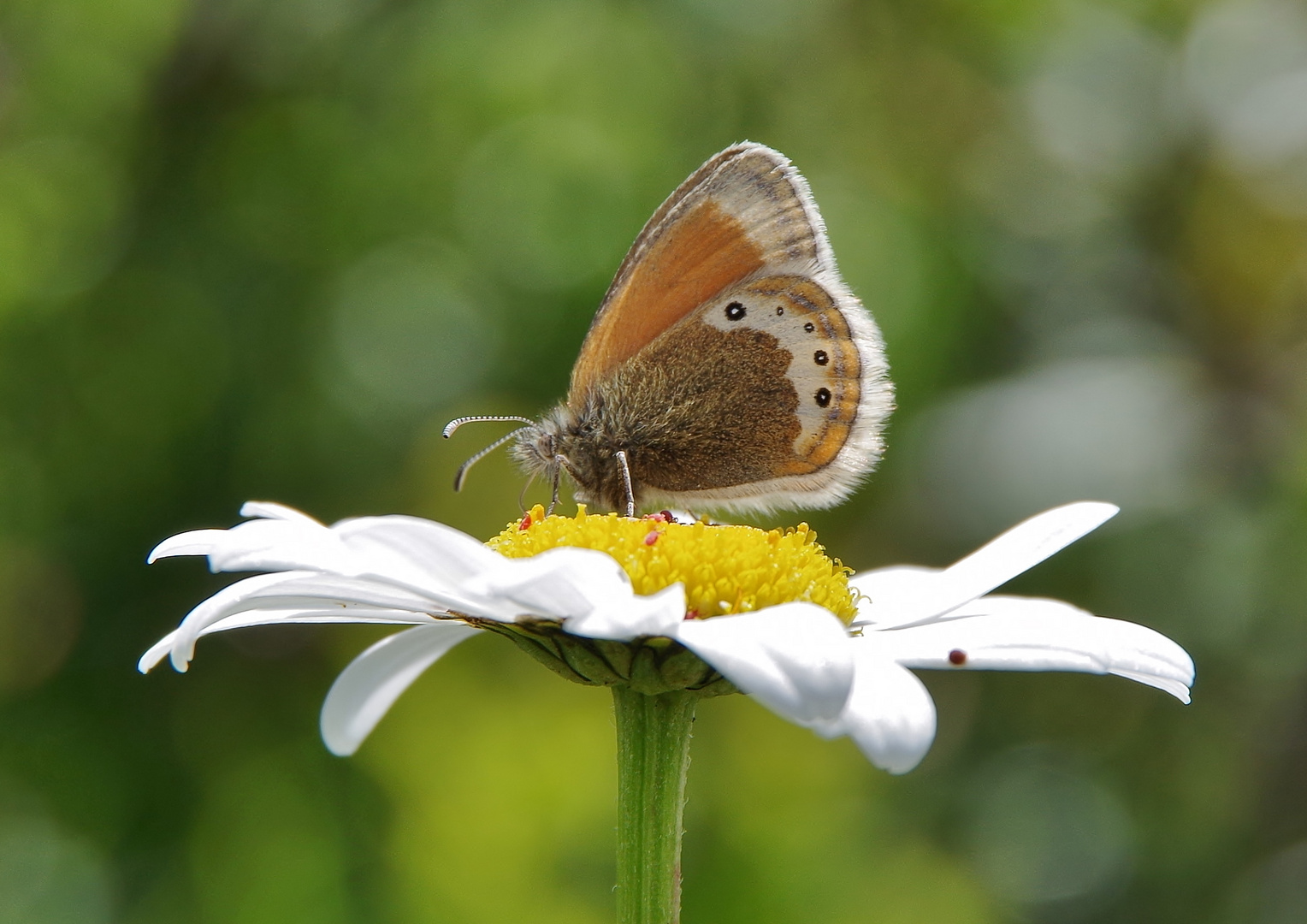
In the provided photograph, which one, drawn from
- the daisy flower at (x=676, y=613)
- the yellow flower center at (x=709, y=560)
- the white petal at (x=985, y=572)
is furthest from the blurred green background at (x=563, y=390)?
the yellow flower center at (x=709, y=560)

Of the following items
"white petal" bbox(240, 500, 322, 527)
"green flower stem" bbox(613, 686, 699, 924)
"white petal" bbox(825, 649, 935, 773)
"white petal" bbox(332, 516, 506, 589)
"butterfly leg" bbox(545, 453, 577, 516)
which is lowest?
"green flower stem" bbox(613, 686, 699, 924)

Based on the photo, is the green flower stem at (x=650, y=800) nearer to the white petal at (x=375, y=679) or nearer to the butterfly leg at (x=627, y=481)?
the white petal at (x=375, y=679)

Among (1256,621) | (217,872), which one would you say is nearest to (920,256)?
(1256,621)

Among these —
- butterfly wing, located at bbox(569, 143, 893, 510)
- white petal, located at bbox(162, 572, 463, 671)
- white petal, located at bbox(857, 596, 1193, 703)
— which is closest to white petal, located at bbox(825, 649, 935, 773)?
white petal, located at bbox(857, 596, 1193, 703)

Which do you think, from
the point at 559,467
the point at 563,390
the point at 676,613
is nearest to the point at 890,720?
the point at 676,613

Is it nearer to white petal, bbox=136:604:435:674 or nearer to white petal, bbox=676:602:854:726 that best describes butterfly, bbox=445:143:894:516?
white petal, bbox=136:604:435:674

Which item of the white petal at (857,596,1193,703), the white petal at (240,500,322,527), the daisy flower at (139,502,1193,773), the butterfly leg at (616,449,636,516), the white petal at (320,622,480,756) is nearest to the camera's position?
the daisy flower at (139,502,1193,773)

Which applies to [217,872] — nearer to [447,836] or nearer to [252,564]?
[447,836]
